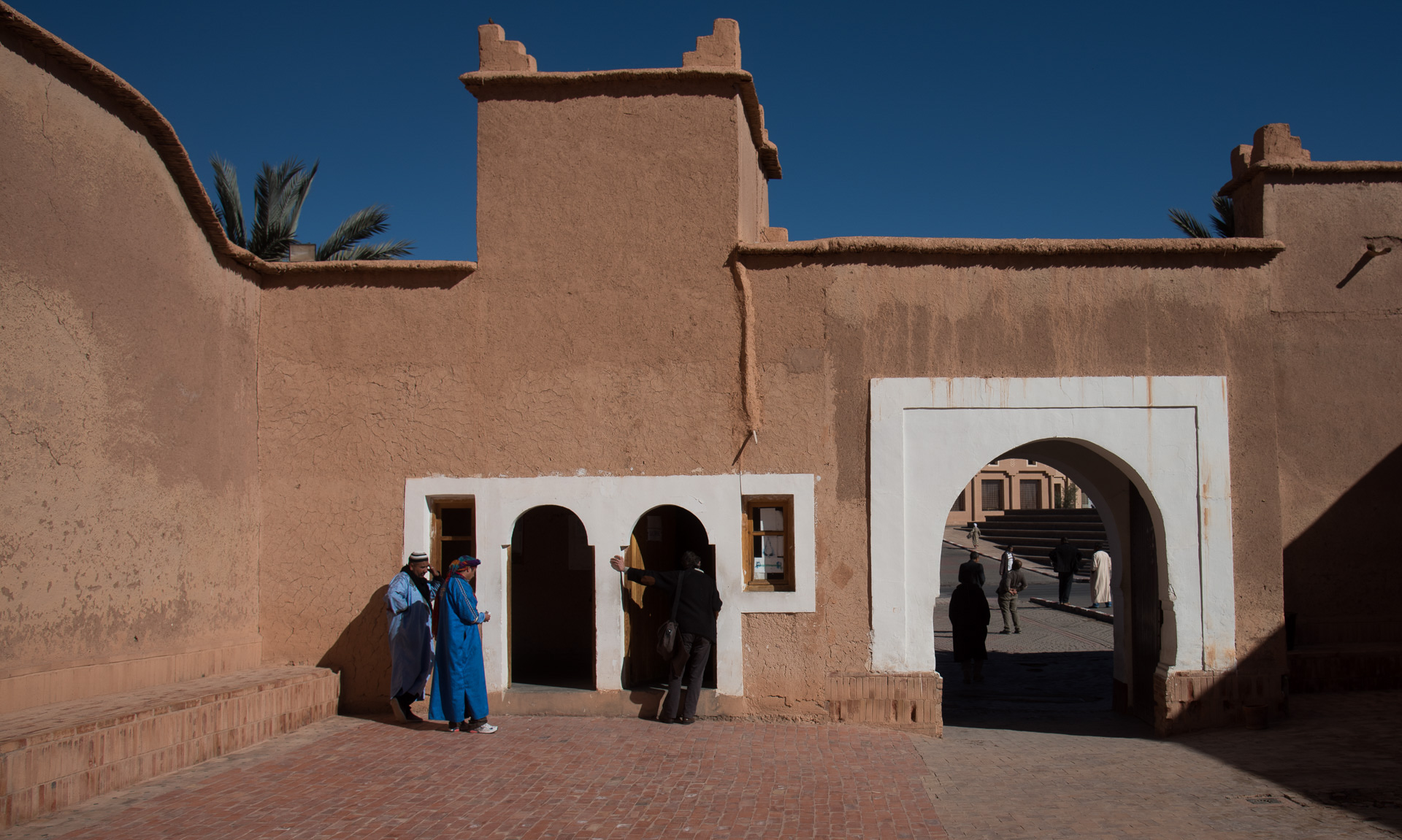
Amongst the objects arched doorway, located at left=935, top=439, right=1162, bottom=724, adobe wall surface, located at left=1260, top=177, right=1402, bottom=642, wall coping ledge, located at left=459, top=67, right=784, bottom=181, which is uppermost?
wall coping ledge, located at left=459, top=67, right=784, bottom=181

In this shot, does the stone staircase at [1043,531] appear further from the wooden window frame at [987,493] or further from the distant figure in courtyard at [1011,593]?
the distant figure in courtyard at [1011,593]

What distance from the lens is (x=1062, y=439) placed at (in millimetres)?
9047

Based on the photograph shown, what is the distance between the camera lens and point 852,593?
352 inches

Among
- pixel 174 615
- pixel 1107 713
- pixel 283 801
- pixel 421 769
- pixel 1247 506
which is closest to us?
pixel 283 801

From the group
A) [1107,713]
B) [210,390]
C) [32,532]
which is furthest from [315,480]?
[1107,713]

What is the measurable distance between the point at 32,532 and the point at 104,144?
2867mm

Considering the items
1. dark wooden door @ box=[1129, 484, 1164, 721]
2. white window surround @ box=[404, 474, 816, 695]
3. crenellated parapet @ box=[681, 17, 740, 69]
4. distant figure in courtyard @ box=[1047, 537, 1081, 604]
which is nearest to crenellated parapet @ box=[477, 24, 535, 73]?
crenellated parapet @ box=[681, 17, 740, 69]

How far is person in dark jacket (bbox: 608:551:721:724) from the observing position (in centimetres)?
873

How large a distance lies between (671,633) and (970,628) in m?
5.16

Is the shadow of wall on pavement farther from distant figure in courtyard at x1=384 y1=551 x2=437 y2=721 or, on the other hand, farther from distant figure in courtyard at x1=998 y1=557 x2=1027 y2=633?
distant figure in courtyard at x1=998 y1=557 x2=1027 y2=633

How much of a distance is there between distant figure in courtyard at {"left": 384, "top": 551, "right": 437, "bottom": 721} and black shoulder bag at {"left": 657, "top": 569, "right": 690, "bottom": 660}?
1.98 metres

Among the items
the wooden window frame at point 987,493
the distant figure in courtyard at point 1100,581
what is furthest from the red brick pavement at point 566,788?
the wooden window frame at point 987,493

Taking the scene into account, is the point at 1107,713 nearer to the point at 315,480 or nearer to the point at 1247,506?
the point at 1247,506

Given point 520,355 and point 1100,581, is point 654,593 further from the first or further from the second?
point 1100,581
